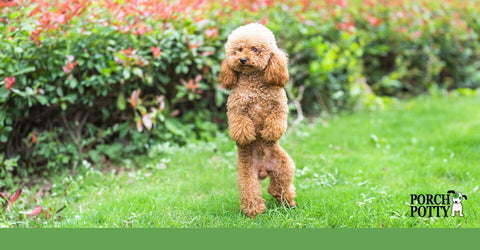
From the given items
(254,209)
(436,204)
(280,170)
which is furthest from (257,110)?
(436,204)

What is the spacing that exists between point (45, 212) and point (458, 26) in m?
6.99

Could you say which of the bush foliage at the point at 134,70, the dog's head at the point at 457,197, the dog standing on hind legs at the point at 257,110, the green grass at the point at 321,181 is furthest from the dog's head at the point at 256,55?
the bush foliage at the point at 134,70

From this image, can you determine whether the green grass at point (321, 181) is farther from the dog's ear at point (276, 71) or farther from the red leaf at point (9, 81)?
the red leaf at point (9, 81)

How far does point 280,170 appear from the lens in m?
3.13

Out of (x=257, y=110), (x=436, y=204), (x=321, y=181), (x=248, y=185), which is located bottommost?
(x=321, y=181)

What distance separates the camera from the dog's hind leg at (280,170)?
3133 millimetres

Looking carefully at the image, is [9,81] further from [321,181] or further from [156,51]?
[321,181]

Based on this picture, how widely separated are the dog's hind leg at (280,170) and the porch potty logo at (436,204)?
90 centimetres

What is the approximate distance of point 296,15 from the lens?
5.92 meters

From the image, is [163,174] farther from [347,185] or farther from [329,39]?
[329,39]

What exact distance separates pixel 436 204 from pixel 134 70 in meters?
2.94

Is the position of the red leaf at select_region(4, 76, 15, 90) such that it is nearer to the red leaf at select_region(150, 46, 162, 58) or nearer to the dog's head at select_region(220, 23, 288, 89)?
the red leaf at select_region(150, 46, 162, 58)

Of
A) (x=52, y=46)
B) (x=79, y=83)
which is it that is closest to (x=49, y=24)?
(x=52, y=46)

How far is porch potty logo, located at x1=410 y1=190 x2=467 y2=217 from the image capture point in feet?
10.1
